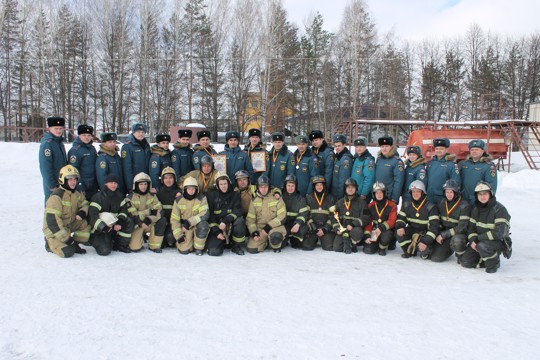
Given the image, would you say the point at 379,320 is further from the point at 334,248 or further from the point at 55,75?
the point at 55,75

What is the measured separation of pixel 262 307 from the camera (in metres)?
3.88

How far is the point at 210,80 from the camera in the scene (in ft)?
110

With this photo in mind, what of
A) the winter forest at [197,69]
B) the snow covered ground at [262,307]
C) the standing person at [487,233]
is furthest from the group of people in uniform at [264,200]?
the winter forest at [197,69]

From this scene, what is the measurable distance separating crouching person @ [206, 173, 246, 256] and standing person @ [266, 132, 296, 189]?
101cm

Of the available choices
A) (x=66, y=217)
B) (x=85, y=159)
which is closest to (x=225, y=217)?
(x=66, y=217)

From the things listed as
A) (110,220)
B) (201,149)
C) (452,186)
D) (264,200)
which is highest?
(201,149)

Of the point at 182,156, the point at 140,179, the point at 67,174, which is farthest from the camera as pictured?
the point at 182,156

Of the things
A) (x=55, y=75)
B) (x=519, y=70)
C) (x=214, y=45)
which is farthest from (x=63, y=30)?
(x=519, y=70)

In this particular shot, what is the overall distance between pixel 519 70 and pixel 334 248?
44.6 metres

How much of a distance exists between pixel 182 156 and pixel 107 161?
4.08 feet

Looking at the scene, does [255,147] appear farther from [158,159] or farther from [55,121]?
[55,121]

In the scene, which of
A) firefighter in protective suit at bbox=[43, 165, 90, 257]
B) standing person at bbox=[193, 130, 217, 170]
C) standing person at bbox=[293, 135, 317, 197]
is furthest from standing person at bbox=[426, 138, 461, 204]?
firefighter in protective suit at bbox=[43, 165, 90, 257]

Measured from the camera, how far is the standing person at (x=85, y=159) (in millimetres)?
6148

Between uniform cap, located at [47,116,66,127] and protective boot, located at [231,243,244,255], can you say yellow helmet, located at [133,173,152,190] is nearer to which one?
uniform cap, located at [47,116,66,127]
